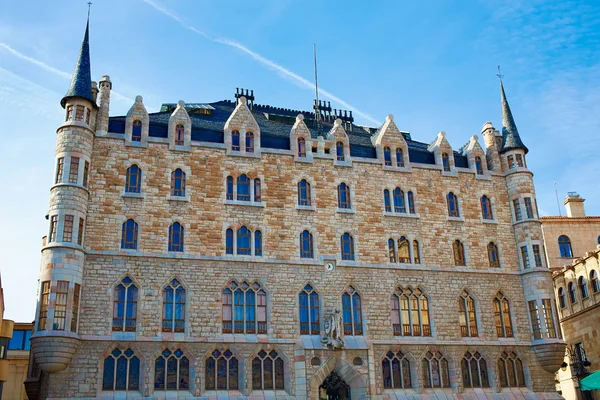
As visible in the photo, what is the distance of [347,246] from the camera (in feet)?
112

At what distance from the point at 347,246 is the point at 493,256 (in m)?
8.71

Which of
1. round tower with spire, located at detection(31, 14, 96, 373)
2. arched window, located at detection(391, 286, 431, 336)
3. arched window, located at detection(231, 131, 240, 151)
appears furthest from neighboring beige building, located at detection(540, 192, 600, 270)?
round tower with spire, located at detection(31, 14, 96, 373)

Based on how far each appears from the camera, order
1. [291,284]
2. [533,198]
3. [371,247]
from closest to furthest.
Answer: [291,284] → [371,247] → [533,198]

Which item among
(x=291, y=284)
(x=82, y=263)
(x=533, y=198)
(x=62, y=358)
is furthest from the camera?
(x=533, y=198)

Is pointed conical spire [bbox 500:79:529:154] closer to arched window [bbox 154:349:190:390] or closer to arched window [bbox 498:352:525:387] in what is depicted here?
arched window [bbox 498:352:525:387]

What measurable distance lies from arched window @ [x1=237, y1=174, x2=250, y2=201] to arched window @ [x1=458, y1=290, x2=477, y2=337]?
41.3ft

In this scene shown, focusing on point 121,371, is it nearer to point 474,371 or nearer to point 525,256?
point 474,371

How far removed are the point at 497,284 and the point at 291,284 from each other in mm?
11677

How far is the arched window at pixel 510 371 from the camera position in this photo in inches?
1331

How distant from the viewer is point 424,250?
115ft

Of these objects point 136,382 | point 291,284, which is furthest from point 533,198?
point 136,382

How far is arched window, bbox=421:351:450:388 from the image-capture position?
32844mm

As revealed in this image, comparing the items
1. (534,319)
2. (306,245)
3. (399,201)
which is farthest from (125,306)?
(534,319)

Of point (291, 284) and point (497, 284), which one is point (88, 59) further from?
point (497, 284)
